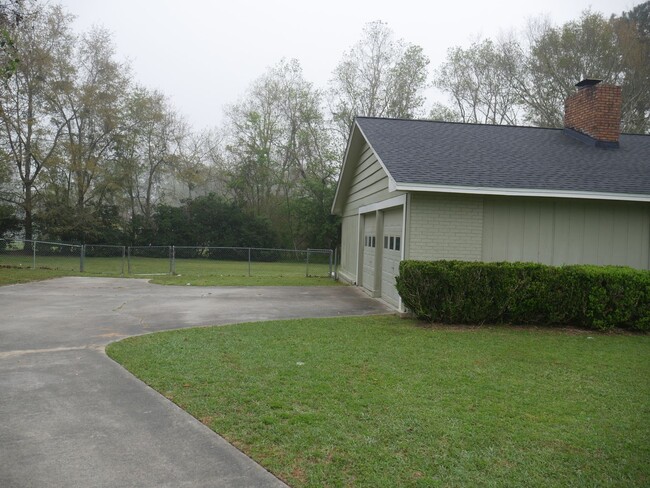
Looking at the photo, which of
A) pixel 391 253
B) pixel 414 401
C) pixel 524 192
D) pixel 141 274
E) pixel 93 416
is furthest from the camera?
pixel 141 274

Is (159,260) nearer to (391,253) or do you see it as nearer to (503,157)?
(391,253)

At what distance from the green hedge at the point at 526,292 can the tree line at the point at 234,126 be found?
23323mm

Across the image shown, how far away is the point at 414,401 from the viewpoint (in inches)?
197

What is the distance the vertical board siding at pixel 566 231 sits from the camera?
10.7 m

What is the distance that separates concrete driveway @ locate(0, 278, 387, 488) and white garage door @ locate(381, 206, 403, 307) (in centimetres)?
238

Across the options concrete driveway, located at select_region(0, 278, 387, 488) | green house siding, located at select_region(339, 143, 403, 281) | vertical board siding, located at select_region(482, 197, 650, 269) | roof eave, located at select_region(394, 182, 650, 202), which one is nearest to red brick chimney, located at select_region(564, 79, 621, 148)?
vertical board siding, located at select_region(482, 197, 650, 269)

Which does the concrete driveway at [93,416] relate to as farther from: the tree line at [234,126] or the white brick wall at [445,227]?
the tree line at [234,126]

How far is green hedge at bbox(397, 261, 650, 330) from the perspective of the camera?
923 centimetres

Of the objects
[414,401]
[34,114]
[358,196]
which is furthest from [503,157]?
[34,114]

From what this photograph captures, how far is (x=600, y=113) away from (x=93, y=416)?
13.9m

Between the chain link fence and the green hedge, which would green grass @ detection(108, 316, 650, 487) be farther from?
the chain link fence

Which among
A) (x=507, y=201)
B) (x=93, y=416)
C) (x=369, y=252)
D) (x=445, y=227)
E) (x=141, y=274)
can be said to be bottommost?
(x=93, y=416)

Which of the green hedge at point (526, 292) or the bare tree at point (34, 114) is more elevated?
the bare tree at point (34, 114)

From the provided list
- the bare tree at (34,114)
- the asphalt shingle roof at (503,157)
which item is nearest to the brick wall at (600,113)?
the asphalt shingle roof at (503,157)
